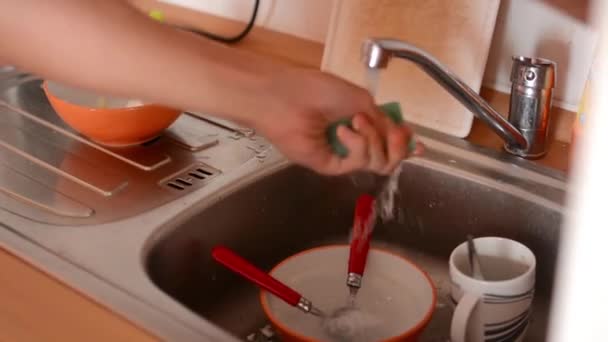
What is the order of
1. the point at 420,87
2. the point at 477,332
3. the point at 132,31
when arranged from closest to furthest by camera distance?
1. the point at 132,31
2. the point at 477,332
3. the point at 420,87

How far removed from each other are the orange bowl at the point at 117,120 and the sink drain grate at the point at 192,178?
80mm

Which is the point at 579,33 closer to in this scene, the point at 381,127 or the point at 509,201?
the point at 509,201

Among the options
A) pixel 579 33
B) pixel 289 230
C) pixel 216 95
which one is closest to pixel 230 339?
pixel 216 95

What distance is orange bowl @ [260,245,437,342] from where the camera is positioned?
71 centimetres

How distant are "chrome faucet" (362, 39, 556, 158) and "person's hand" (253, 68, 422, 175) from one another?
16 centimetres

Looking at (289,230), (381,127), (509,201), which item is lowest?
(289,230)

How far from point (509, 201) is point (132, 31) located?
473 mm

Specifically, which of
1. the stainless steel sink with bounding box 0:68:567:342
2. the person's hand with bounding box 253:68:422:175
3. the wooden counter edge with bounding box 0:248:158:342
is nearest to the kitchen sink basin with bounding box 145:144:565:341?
the stainless steel sink with bounding box 0:68:567:342

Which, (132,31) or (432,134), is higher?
(132,31)

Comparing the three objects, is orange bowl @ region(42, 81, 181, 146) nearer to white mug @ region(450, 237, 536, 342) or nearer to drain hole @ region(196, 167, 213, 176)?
drain hole @ region(196, 167, 213, 176)

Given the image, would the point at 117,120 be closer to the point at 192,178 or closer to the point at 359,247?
the point at 192,178

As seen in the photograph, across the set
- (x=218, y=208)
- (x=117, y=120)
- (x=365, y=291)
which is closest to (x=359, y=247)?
(x=365, y=291)

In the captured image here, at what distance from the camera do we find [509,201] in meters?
0.77

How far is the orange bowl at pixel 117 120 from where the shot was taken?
82cm
